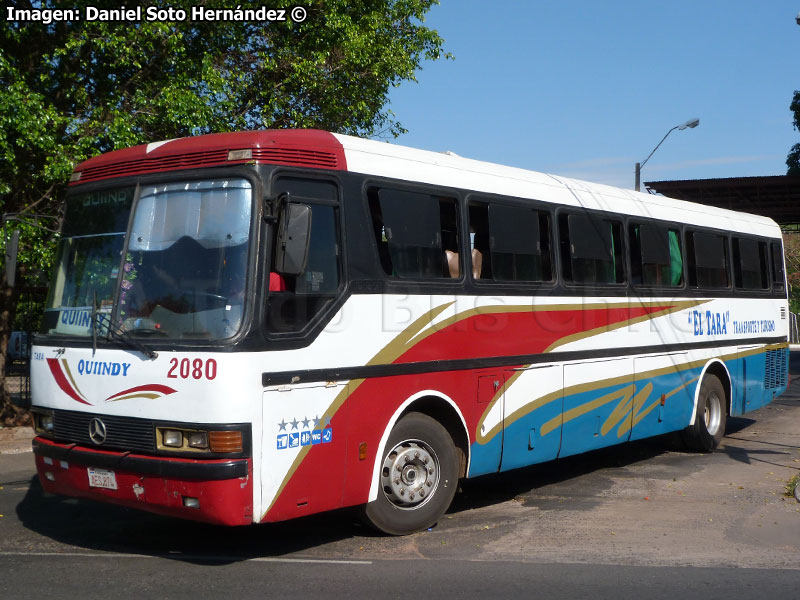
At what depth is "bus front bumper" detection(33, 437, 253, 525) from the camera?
6.38 m

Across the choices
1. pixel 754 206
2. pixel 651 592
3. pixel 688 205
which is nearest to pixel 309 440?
pixel 651 592

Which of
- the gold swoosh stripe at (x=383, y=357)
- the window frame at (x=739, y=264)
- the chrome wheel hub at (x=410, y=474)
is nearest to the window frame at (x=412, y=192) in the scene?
the gold swoosh stripe at (x=383, y=357)

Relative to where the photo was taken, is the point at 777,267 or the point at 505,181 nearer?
the point at 505,181

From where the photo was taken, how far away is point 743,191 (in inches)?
1168

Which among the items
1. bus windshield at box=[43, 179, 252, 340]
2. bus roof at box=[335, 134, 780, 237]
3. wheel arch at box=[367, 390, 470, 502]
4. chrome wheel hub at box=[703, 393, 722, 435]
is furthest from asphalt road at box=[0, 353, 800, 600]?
bus roof at box=[335, 134, 780, 237]

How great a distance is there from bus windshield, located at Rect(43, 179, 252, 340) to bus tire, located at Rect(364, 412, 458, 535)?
1996 millimetres

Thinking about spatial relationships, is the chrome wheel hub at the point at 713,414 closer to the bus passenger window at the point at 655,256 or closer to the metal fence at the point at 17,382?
the bus passenger window at the point at 655,256

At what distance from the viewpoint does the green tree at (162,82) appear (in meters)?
12.7

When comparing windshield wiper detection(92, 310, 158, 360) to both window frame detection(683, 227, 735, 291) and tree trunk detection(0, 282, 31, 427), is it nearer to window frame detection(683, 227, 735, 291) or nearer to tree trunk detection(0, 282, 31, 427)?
window frame detection(683, 227, 735, 291)

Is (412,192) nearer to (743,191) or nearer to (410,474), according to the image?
(410,474)

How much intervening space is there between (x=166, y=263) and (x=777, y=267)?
1138 centimetres

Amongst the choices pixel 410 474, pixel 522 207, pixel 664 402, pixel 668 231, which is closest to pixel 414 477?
pixel 410 474

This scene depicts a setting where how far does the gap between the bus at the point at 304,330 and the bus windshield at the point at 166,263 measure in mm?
16

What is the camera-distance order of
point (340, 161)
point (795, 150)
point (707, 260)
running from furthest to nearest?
point (795, 150) < point (707, 260) < point (340, 161)
